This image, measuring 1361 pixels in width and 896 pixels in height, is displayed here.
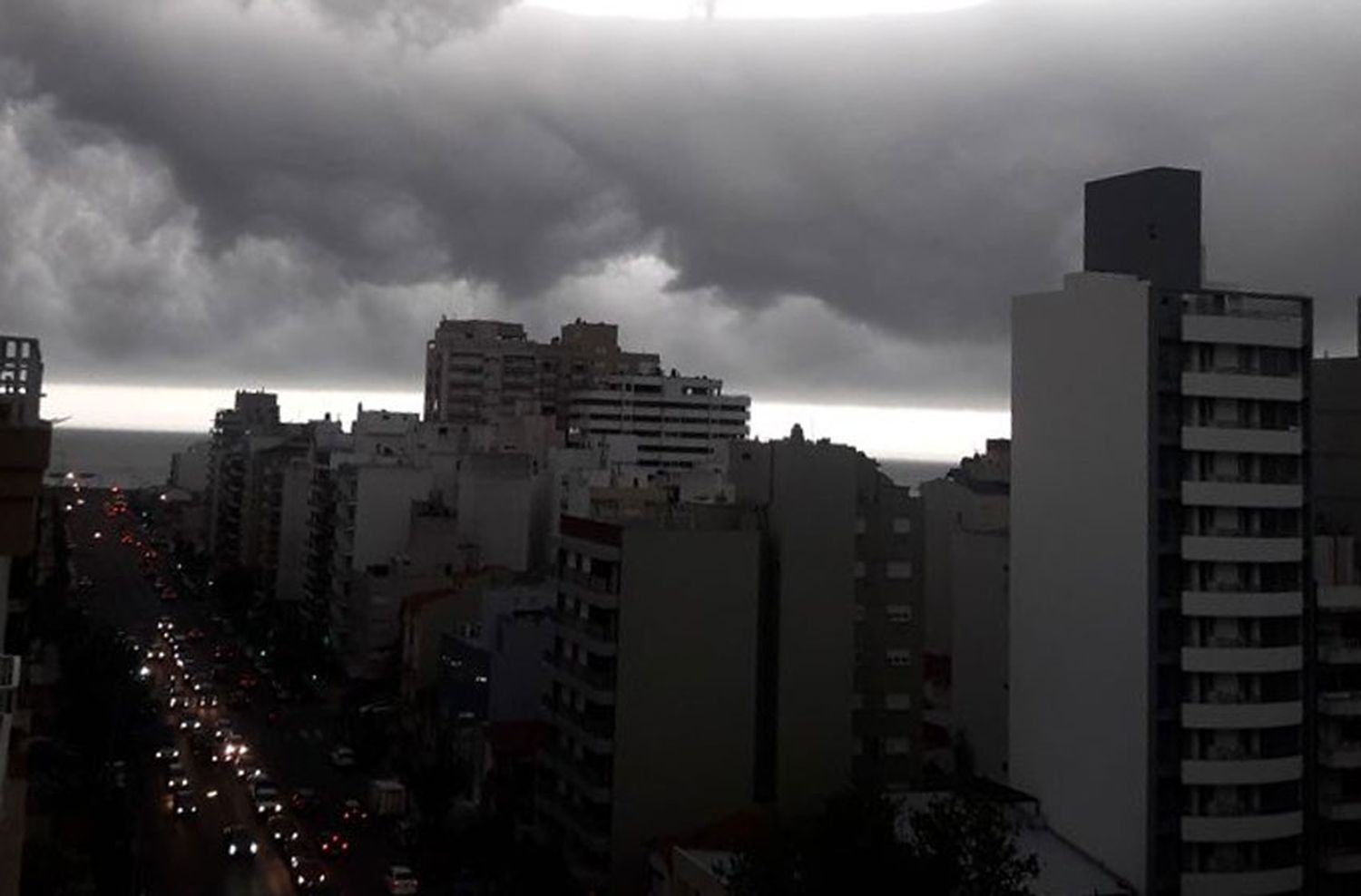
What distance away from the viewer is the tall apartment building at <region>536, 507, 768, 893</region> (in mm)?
34969

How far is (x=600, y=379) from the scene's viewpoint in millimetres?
119688

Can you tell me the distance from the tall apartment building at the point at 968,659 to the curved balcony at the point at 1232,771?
11.8 metres

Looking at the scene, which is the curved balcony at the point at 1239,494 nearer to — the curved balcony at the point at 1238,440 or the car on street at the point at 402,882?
the curved balcony at the point at 1238,440

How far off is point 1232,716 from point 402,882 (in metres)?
22.0

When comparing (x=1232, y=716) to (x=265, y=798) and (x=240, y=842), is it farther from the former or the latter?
(x=265, y=798)

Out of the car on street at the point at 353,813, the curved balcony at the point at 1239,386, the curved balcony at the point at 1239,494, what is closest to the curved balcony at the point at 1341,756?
the curved balcony at the point at 1239,494

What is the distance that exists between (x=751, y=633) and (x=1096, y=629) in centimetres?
897

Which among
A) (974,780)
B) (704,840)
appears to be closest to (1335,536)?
(974,780)

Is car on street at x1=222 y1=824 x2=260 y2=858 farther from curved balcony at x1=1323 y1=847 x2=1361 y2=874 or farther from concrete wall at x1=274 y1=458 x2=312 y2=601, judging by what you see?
concrete wall at x1=274 y1=458 x2=312 y2=601

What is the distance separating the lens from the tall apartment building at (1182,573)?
3055 centimetres

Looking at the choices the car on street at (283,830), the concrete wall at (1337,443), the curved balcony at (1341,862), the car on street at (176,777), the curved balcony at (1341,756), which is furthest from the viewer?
the car on street at (176,777)

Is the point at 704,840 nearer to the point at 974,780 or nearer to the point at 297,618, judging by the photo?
the point at 974,780

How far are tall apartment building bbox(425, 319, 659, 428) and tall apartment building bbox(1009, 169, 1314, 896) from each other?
322 feet

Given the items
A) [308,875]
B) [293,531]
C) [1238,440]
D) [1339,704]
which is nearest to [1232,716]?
[1339,704]
